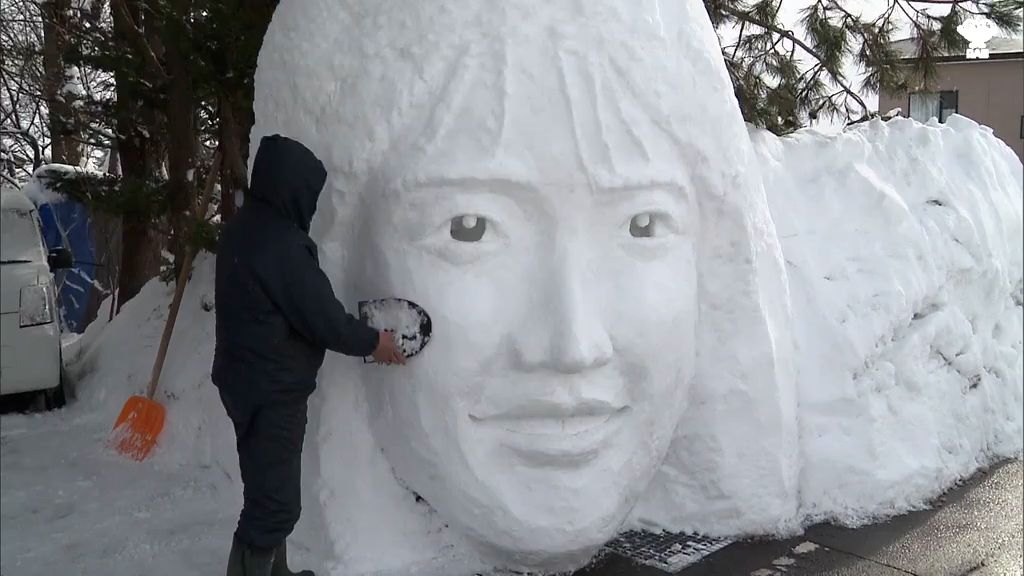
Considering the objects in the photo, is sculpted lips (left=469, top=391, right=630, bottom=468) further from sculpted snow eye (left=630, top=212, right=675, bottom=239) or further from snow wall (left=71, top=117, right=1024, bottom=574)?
sculpted snow eye (left=630, top=212, right=675, bottom=239)

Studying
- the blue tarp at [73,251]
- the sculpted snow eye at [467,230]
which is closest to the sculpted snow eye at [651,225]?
the sculpted snow eye at [467,230]

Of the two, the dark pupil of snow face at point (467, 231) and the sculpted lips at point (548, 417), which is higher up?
the dark pupil of snow face at point (467, 231)

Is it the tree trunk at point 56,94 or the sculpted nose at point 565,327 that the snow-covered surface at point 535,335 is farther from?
the tree trunk at point 56,94

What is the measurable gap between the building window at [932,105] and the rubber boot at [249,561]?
4188 millimetres

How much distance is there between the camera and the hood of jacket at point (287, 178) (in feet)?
8.70

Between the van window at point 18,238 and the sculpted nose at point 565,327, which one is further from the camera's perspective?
the sculpted nose at point 565,327

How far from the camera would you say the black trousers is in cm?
272

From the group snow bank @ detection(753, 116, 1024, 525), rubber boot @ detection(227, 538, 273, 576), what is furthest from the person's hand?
snow bank @ detection(753, 116, 1024, 525)

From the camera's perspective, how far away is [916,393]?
13.5 feet

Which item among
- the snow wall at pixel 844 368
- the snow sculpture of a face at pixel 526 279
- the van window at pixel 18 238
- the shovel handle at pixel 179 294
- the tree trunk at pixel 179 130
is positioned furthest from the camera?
the shovel handle at pixel 179 294

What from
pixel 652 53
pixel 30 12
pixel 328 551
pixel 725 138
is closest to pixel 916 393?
pixel 725 138

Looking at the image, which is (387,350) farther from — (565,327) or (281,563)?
(281,563)

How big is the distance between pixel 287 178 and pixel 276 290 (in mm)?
336

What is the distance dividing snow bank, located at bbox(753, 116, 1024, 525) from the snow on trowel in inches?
71.3
